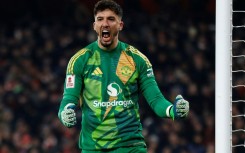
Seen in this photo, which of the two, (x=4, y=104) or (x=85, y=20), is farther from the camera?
(x=85, y=20)

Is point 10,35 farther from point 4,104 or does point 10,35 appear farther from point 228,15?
point 228,15

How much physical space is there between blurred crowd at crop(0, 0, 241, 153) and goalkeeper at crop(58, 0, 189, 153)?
7918 millimetres

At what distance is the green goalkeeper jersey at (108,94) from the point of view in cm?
589

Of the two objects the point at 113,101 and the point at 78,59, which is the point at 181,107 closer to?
the point at 113,101

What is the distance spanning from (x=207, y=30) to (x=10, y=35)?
4317 mm

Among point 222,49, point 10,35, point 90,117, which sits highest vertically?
point 10,35

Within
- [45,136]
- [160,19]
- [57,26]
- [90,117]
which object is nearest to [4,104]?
[45,136]

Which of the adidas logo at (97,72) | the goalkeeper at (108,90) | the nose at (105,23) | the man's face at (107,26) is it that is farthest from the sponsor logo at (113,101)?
the nose at (105,23)

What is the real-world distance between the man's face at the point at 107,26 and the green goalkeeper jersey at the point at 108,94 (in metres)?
0.13

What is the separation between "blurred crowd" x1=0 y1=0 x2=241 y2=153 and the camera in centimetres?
1466

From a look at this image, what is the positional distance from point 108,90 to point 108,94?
0.03m

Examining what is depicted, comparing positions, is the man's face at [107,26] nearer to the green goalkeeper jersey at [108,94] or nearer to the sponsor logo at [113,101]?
the green goalkeeper jersey at [108,94]

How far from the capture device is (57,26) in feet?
56.9

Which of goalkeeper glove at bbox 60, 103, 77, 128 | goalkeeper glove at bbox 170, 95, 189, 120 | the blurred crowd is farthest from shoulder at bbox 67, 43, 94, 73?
the blurred crowd
